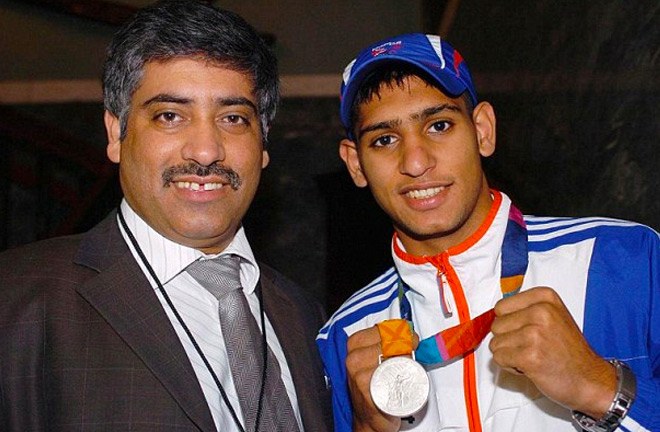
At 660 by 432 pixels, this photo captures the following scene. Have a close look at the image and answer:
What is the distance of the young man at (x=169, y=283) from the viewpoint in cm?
195

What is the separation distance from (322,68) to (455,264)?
4.04m

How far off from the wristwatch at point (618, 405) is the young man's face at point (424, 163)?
1.75 feet

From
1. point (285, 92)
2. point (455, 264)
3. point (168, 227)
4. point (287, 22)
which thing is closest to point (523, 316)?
point (455, 264)

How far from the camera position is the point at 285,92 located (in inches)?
230

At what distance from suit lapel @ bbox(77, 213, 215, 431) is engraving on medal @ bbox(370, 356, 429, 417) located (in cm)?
38

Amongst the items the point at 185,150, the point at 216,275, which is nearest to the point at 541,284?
the point at 216,275

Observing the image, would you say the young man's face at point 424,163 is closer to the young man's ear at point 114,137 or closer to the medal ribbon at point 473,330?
the medal ribbon at point 473,330

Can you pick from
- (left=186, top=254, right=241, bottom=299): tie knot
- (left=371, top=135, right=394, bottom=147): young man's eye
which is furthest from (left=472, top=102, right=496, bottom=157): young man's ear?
(left=186, top=254, right=241, bottom=299): tie knot

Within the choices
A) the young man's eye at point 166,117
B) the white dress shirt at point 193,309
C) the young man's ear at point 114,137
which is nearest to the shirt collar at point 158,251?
the white dress shirt at point 193,309

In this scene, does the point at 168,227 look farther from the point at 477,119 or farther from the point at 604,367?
the point at 604,367

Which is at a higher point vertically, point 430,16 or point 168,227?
point 430,16

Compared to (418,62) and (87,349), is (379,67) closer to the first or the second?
(418,62)

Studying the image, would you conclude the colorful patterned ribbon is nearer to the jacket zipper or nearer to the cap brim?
the jacket zipper

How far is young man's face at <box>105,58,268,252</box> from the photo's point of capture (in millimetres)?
2213
